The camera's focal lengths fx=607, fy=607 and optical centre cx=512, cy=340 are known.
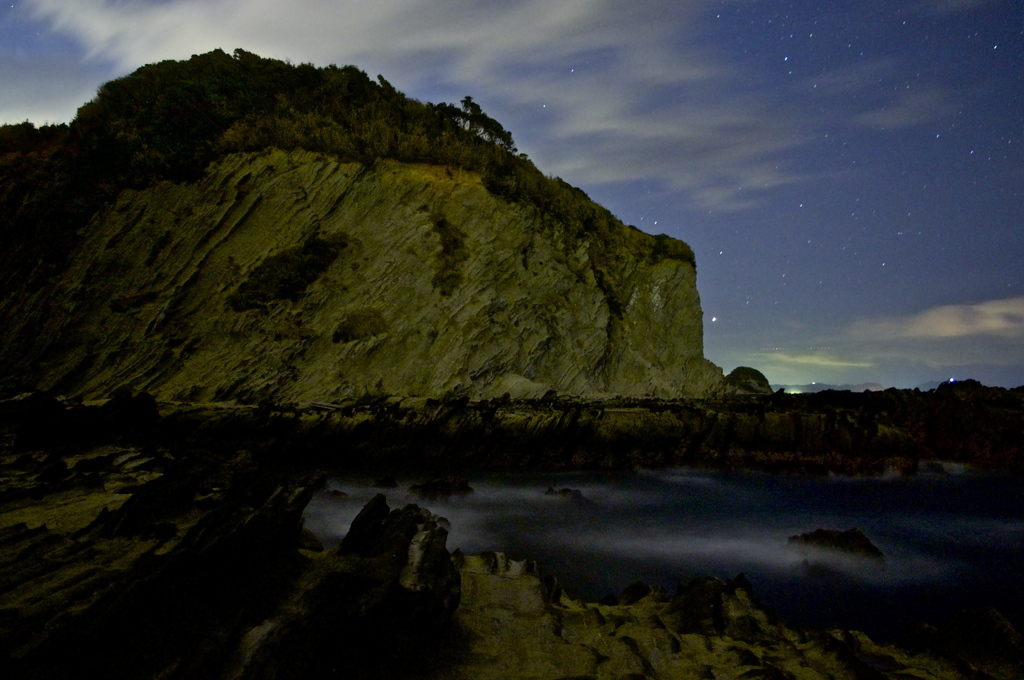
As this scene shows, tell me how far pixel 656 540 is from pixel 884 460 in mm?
12354

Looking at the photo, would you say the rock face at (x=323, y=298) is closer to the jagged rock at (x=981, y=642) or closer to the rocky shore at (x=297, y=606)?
the rocky shore at (x=297, y=606)

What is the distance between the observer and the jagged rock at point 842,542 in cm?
1270

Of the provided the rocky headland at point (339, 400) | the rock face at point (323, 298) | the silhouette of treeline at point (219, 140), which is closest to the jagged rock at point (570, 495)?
the rocky headland at point (339, 400)

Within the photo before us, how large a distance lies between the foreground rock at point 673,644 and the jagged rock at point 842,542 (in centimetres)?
562

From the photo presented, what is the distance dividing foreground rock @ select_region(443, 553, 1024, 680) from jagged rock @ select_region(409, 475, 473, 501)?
828 centimetres

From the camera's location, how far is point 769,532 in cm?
1476

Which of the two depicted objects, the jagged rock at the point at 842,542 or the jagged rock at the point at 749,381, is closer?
the jagged rock at the point at 842,542

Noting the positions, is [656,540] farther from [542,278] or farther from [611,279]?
[611,279]

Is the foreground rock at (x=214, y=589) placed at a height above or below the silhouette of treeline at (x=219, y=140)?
below

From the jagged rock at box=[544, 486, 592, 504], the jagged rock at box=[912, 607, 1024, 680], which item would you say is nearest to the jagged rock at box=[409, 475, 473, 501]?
the jagged rock at box=[544, 486, 592, 504]

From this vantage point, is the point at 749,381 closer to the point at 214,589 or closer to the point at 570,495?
the point at 570,495

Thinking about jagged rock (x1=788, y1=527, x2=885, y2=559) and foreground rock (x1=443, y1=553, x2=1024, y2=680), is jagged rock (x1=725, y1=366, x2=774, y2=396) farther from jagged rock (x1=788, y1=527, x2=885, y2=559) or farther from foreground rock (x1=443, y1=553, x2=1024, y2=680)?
foreground rock (x1=443, y1=553, x2=1024, y2=680)

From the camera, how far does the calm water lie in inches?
428

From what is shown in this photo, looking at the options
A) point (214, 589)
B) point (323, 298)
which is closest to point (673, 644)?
point (214, 589)
